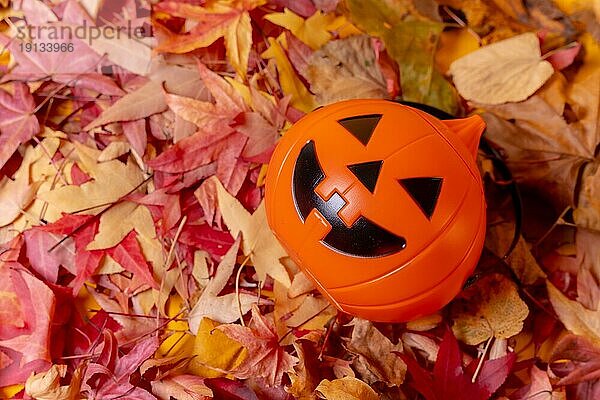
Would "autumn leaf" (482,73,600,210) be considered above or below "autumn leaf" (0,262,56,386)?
above

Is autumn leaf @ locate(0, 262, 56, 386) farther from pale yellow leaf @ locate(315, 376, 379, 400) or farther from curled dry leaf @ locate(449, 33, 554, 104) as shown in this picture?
curled dry leaf @ locate(449, 33, 554, 104)

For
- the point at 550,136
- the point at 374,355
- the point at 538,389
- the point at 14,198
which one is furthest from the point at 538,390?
the point at 14,198

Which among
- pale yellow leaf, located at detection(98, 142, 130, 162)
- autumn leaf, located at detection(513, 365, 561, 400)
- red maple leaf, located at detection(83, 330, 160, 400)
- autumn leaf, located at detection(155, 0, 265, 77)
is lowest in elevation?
autumn leaf, located at detection(513, 365, 561, 400)

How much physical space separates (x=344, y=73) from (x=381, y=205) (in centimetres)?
33

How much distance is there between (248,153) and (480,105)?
0.35 metres

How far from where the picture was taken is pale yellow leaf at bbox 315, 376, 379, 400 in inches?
33.9

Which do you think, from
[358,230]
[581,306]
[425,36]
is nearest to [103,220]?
[358,230]

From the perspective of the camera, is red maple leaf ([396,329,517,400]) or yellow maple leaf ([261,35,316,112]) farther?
yellow maple leaf ([261,35,316,112])

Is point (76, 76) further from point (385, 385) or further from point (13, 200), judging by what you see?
point (385, 385)

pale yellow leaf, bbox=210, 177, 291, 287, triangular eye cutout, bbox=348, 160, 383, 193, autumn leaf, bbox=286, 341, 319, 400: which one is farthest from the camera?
pale yellow leaf, bbox=210, 177, 291, 287

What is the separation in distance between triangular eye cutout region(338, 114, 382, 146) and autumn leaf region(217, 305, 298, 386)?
0.94 ft

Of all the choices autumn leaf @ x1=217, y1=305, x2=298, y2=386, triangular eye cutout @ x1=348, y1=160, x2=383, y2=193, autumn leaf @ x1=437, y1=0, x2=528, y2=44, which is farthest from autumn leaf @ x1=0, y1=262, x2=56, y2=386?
autumn leaf @ x1=437, y1=0, x2=528, y2=44

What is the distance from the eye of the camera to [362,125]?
32.2 inches

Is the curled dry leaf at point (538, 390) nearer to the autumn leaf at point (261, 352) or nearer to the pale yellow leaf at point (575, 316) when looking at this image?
the pale yellow leaf at point (575, 316)
